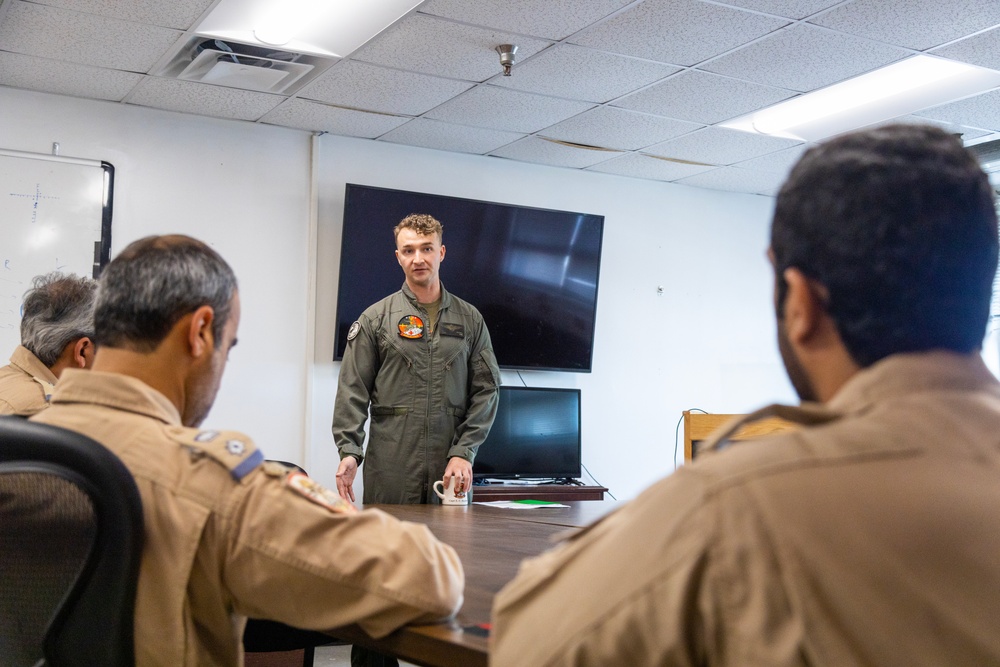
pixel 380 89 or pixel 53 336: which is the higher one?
pixel 380 89

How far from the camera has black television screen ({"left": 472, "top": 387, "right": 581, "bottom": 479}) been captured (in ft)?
16.3

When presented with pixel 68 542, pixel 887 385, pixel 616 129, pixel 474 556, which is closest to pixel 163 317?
pixel 68 542

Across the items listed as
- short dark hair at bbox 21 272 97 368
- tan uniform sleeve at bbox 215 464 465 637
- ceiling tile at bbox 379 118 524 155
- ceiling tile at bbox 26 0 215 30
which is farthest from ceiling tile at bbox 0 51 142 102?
tan uniform sleeve at bbox 215 464 465 637

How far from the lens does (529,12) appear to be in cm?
349

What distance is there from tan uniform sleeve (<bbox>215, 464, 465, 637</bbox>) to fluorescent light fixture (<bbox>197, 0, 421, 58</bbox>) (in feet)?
8.66

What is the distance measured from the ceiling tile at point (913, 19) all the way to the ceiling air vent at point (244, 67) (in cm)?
214

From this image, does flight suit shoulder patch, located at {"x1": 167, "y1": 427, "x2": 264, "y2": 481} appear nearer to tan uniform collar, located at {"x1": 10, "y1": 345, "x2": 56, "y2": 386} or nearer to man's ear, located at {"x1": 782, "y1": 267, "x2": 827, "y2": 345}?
man's ear, located at {"x1": 782, "y1": 267, "x2": 827, "y2": 345}

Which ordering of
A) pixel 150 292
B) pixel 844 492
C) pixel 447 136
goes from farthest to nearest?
1. pixel 447 136
2. pixel 150 292
3. pixel 844 492

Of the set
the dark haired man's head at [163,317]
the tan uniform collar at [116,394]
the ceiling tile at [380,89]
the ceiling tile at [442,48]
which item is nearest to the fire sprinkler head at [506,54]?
the ceiling tile at [442,48]

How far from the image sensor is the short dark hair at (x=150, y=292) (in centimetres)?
→ 133

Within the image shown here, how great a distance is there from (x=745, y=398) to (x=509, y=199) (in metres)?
2.18

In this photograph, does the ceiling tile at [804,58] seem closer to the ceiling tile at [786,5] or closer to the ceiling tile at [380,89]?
the ceiling tile at [786,5]

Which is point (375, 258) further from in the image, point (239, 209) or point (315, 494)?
point (315, 494)

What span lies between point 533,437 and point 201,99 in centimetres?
237
